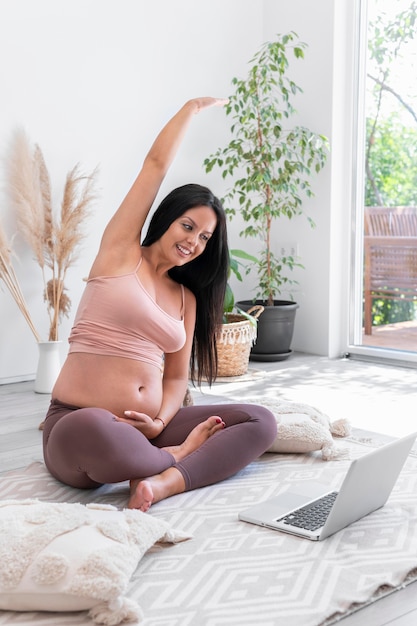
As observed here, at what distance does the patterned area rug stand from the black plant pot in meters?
2.09

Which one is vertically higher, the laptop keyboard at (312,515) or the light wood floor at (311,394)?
the light wood floor at (311,394)

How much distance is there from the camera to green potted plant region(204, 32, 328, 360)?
4.21 metres

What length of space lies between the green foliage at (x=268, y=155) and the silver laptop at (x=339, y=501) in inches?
95.0

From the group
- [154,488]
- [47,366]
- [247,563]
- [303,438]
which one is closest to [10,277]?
[47,366]

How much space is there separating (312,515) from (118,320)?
2.38 feet

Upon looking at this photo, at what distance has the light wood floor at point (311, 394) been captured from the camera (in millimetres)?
2855

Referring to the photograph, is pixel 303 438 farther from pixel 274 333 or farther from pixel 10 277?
pixel 274 333

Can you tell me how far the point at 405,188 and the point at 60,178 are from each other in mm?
1770

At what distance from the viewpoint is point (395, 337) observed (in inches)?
168

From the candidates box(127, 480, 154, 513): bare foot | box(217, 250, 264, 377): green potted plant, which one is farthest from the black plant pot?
box(127, 480, 154, 513): bare foot

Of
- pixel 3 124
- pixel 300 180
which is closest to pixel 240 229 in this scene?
pixel 300 180

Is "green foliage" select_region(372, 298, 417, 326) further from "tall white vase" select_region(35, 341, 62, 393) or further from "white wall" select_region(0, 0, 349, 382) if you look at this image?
"tall white vase" select_region(35, 341, 62, 393)

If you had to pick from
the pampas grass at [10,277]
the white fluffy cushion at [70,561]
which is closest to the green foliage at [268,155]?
the pampas grass at [10,277]

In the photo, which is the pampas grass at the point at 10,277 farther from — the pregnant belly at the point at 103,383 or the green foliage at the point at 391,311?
the green foliage at the point at 391,311
